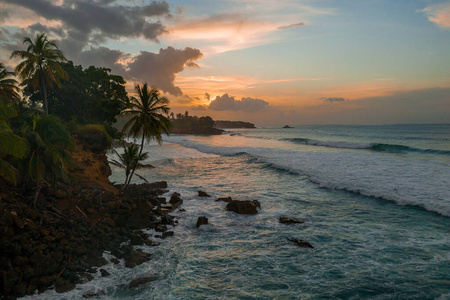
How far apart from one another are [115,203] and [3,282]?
830cm

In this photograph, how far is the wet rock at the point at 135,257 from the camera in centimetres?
1245

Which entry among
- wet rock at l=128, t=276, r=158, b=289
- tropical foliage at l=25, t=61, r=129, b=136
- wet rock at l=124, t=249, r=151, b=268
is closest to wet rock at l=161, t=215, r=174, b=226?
wet rock at l=124, t=249, r=151, b=268

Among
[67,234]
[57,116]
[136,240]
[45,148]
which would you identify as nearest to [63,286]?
[67,234]

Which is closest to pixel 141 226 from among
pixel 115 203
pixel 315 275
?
pixel 115 203

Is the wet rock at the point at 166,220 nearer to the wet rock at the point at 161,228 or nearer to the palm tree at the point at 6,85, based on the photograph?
the wet rock at the point at 161,228

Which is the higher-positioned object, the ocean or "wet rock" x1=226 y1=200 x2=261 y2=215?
"wet rock" x1=226 y1=200 x2=261 y2=215

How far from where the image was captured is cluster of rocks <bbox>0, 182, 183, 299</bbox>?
10305 millimetres

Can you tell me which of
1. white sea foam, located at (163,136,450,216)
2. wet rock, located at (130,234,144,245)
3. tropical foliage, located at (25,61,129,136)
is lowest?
wet rock, located at (130,234,144,245)

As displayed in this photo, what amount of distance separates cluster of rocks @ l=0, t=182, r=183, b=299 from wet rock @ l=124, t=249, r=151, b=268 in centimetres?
4

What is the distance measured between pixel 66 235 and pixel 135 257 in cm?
345

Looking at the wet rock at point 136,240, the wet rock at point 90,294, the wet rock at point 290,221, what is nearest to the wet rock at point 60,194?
the wet rock at point 136,240

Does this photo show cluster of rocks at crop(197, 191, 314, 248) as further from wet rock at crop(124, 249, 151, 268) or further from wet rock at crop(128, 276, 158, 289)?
wet rock at crop(128, 276, 158, 289)

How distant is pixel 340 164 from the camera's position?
3934 cm

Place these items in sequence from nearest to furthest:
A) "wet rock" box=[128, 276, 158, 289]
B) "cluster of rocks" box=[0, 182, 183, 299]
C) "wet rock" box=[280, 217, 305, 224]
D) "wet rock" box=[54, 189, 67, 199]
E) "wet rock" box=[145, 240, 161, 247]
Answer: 1. "cluster of rocks" box=[0, 182, 183, 299]
2. "wet rock" box=[128, 276, 158, 289]
3. "wet rock" box=[145, 240, 161, 247]
4. "wet rock" box=[54, 189, 67, 199]
5. "wet rock" box=[280, 217, 305, 224]
